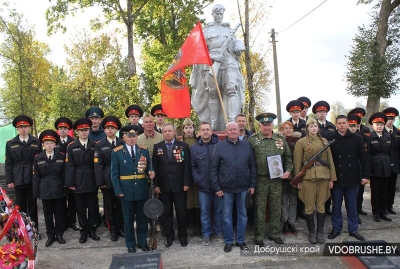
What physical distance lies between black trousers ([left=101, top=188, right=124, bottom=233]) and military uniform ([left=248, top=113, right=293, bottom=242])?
2.24 m

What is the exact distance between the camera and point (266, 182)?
15.8ft

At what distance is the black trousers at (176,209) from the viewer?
4977 millimetres

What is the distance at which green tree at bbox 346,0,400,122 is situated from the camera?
14.7m

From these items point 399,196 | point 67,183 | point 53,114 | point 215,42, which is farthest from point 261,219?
point 53,114

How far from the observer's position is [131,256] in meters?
3.80

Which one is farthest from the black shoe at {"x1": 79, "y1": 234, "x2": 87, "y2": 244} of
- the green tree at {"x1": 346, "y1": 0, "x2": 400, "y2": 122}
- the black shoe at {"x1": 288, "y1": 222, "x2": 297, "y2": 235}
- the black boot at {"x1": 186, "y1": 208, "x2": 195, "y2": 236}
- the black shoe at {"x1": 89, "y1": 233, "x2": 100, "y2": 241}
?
the green tree at {"x1": 346, "y1": 0, "x2": 400, "y2": 122}

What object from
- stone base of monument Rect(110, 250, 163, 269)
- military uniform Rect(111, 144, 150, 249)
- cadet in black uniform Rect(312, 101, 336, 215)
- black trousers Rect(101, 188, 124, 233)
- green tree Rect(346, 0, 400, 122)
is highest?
green tree Rect(346, 0, 400, 122)

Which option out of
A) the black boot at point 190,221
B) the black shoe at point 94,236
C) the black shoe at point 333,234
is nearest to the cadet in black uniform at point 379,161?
the black shoe at point 333,234

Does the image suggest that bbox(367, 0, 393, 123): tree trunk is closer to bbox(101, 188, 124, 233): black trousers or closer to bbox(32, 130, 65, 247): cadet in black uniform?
bbox(101, 188, 124, 233): black trousers

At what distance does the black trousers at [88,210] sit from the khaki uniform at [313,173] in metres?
3.21

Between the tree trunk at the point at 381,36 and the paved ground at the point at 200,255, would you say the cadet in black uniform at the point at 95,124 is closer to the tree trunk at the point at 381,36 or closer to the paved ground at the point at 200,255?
the paved ground at the point at 200,255

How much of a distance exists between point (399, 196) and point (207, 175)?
544 cm

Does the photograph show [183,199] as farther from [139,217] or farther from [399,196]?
[399,196]

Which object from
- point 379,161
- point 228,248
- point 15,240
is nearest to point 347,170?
point 379,161
